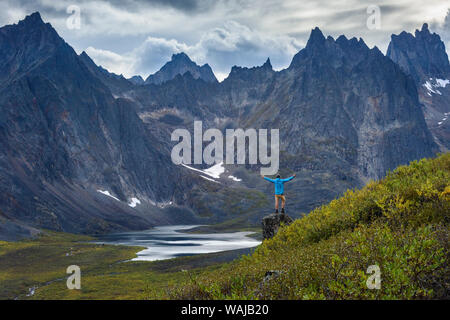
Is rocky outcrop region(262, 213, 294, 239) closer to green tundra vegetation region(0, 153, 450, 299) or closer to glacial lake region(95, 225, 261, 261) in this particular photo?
green tundra vegetation region(0, 153, 450, 299)

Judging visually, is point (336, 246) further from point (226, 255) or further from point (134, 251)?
point (134, 251)

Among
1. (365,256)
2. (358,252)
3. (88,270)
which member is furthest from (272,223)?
(88,270)

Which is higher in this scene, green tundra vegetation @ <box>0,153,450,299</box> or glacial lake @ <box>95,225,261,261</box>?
green tundra vegetation @ <box>0,153,450,299</box>

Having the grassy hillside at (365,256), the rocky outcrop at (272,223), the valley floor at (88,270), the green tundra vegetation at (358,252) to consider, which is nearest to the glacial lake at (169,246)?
the valley floor at (88,270)

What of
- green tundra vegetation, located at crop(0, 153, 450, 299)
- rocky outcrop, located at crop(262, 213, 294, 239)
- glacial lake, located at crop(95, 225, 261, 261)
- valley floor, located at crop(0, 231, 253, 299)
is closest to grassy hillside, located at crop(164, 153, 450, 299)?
green tundra vegetation, located at crop(0, 153, 450, 299)

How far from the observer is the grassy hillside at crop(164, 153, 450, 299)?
955cm

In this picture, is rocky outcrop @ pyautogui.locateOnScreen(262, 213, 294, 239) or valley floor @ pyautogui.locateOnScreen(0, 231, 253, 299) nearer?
rocky outcrop @ pyautogui.locateOnScreen(262, 213, 294, 239)

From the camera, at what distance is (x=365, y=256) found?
37.3ft

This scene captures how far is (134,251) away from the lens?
458ft

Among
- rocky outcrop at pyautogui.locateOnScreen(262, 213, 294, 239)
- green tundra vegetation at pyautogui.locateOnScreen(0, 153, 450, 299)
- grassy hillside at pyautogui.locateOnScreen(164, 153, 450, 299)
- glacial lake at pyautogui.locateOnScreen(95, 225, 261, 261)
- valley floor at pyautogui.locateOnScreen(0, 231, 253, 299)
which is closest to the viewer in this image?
grassy hillside at pyautogui.locateOnScreen(164, 153, 450, 299)

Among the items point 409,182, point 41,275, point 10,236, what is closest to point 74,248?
point 10,236

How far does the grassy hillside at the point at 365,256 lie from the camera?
9.55m

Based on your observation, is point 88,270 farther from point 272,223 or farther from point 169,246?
point 272,223
